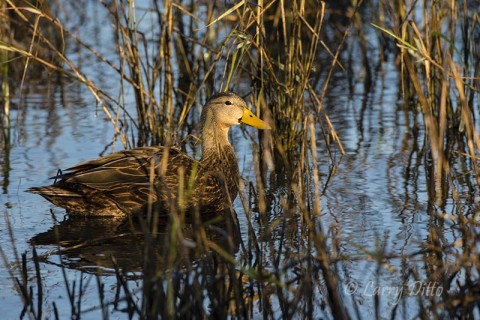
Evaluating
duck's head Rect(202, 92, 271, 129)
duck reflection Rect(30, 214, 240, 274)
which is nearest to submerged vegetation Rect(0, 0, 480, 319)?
duck reflection Rect(30, 214, 240, 274)

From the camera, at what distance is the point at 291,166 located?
328 inches

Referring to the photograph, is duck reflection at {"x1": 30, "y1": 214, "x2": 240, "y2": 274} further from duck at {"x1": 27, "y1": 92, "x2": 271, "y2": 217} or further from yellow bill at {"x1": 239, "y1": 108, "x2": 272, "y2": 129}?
yellow bill at {"x1": 239, "y1": 108, "x2": 272, "y2": 129}

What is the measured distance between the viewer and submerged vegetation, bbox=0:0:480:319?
4527mm

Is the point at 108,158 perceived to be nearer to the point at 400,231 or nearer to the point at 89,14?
the point at 400,231

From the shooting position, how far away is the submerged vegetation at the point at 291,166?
453cm

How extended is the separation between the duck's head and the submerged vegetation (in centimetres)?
18

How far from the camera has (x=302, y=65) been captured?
8.05m

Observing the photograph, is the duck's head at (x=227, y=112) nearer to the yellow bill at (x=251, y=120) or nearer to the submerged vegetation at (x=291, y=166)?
the yellow bill at (x=251, y=120)

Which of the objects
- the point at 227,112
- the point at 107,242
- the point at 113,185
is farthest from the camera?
the point at 227,112

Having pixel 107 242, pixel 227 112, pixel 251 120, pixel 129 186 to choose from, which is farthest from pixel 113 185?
pixel 251 120

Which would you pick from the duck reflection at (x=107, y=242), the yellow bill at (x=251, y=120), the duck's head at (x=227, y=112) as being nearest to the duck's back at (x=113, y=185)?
the duck reflection at (x=107, y=242)

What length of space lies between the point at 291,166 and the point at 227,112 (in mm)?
735

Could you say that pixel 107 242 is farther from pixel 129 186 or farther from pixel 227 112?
pixel 227 112

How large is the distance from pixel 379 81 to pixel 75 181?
5.33 m
